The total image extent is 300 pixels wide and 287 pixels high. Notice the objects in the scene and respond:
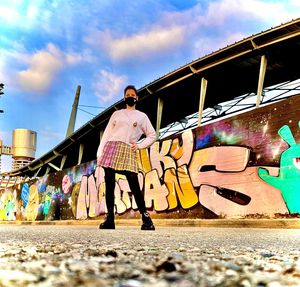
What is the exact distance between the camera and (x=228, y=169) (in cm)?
1056

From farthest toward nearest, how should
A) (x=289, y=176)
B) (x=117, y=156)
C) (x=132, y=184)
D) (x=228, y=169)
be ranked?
(x=228, y=169) → (x=289, y=176) → (x=132, y=184) → (x=117, y=156)

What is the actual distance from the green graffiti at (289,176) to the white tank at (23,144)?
54.9m

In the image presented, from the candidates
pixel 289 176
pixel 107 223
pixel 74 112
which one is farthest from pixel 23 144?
pixel 107 223

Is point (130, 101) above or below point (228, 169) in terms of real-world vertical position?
above

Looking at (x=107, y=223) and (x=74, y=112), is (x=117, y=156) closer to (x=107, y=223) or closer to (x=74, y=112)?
(x=107, y=223)

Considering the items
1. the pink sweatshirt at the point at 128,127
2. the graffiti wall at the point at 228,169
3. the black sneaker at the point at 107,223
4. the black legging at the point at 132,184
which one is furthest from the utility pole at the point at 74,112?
the pink sweatshirt at the point at 128,127

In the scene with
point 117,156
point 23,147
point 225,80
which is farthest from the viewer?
point 23,147

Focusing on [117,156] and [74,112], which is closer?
[117,156]

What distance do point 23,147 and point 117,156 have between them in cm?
5913

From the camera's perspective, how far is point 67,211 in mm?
20578

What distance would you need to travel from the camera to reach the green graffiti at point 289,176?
866 centimetres

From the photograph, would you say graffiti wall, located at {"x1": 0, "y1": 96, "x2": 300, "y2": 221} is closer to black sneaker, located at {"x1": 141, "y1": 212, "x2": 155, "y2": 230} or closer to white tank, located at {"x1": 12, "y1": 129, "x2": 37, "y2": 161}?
black sneaker, located at {"x1": 141, "y1": 212, "x2": 155, "y2": 230}

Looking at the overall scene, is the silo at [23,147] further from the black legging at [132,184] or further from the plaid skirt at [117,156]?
the plaid skirt at [117,156]

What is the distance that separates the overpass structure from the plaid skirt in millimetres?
6445
